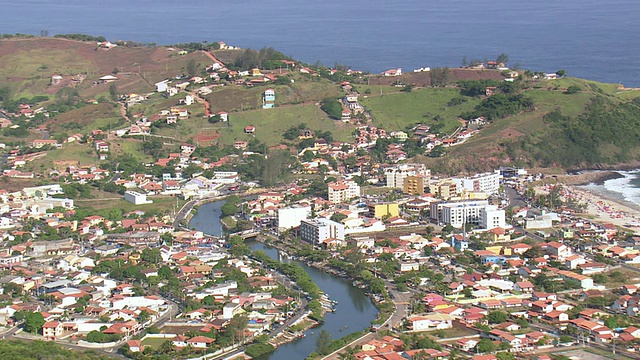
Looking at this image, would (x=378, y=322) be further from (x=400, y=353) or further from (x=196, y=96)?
(x=196, y=96)

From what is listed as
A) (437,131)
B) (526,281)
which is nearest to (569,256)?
(526,281)

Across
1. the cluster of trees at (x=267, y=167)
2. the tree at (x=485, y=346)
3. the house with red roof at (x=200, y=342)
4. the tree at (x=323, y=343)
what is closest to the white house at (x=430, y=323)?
the tree at (x=485, y=346)

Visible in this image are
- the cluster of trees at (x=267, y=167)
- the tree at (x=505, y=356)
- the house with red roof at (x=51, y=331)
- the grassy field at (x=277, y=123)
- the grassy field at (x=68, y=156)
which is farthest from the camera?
the grassy field at (x=277, y=123)

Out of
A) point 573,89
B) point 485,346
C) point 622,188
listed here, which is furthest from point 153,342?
point 573,89

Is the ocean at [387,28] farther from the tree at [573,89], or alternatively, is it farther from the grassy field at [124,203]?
the grassy field at [124,203]

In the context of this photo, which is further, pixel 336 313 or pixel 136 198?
pixel 136 198

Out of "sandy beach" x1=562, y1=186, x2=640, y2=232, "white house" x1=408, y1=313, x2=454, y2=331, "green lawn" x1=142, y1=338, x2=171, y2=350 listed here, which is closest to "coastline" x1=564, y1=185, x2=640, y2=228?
"sandy beach" x1=562, y1=186, x2=640, y2=232

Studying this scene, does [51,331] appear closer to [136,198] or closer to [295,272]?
[295,272]
